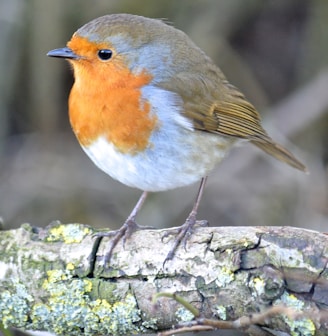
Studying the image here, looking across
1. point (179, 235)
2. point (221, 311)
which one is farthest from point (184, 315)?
point (179, 235)

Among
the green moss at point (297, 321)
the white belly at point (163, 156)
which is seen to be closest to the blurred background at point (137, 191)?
the white belly at point (163, 156)

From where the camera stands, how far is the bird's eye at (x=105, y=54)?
11.2ft

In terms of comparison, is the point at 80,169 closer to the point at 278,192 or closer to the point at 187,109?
the point at 278,192

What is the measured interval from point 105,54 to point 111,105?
264 mm

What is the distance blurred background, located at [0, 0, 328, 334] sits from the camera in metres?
5.23

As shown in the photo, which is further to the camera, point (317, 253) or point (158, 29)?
point (158, 29)

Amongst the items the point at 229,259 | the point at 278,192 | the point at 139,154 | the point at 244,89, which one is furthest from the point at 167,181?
the point at 244,89

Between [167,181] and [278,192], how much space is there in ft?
6.66

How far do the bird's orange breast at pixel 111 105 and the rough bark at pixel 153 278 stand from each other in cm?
45

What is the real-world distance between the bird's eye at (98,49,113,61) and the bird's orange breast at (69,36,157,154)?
2cm

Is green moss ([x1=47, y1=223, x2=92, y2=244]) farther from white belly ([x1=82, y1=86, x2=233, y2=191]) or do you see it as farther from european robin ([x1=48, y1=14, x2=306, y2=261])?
white belly ([x1=82, y1=86, x2=233, y2=191])

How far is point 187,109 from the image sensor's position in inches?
139

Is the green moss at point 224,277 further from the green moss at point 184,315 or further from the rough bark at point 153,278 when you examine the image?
the green moss at point 184,315

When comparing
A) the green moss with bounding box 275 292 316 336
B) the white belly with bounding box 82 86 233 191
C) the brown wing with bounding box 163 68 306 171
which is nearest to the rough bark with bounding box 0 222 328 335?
the green moss with bounding box 275 292 316 336
